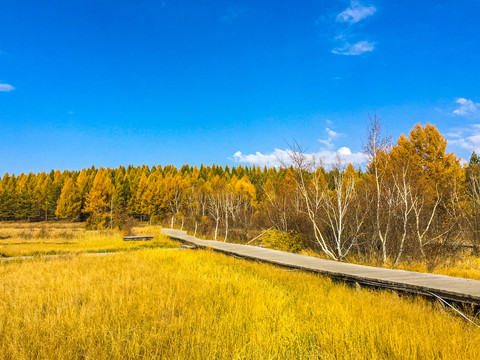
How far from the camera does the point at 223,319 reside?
12.3 ft

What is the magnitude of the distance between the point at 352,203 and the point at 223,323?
902 cm

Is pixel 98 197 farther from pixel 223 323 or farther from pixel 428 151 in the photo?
pixel 223 323

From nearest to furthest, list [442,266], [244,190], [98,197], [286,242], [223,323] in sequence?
[223,323]
[442,266]
[286,242]
[244,190]
[98,197]

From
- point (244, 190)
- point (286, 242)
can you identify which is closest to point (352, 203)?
point (286, 242)

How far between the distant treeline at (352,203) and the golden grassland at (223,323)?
4.66m

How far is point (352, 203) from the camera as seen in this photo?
36.9 ft

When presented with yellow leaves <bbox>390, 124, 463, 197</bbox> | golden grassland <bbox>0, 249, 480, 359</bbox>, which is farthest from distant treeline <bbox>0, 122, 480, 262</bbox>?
golden grassland <bbox>0, 249, 480, 359</bbox>

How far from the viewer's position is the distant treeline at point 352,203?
9.89 m

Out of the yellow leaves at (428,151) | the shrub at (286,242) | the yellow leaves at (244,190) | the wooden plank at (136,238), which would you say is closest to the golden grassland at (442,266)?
the shrub at (286,242)

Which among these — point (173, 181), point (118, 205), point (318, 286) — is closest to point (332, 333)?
point (318, 286)

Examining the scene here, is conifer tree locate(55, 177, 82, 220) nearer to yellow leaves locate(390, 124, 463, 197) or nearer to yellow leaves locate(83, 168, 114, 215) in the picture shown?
yellow leaves locate(83, 168, 114, 215)

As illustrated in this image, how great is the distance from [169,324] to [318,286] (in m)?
3.14

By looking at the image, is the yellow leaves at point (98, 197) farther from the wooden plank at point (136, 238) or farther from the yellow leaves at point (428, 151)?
the yellow leaves at point (428, 151)

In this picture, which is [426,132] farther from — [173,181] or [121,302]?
[173,181]
